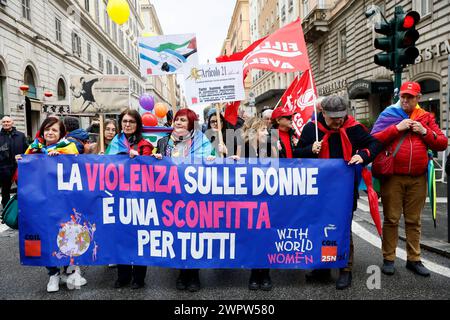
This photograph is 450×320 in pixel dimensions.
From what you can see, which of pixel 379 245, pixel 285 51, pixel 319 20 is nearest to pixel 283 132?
pixel 285 51

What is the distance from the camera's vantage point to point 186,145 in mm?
3881

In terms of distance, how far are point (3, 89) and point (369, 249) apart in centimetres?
1718

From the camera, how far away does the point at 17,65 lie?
59.2 ft

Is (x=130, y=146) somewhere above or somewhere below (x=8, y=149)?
below

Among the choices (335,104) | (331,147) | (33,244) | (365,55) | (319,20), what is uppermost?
(319,20)

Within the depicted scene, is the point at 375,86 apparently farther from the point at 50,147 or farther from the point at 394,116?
the point at 50,147

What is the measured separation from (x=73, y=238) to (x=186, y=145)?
4.66 feet

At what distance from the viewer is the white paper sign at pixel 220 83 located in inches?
167

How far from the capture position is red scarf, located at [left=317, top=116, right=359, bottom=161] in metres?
3.71

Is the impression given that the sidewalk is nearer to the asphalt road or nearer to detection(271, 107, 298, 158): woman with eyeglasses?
the asphalt road

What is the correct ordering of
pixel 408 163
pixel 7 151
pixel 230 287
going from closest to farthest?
pixel 230 287, pixel 408 163, pixel 7 151

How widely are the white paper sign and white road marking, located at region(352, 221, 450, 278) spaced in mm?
2732

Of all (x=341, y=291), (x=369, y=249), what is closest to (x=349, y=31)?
(x=369, y=249)

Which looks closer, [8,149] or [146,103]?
[8,149]
